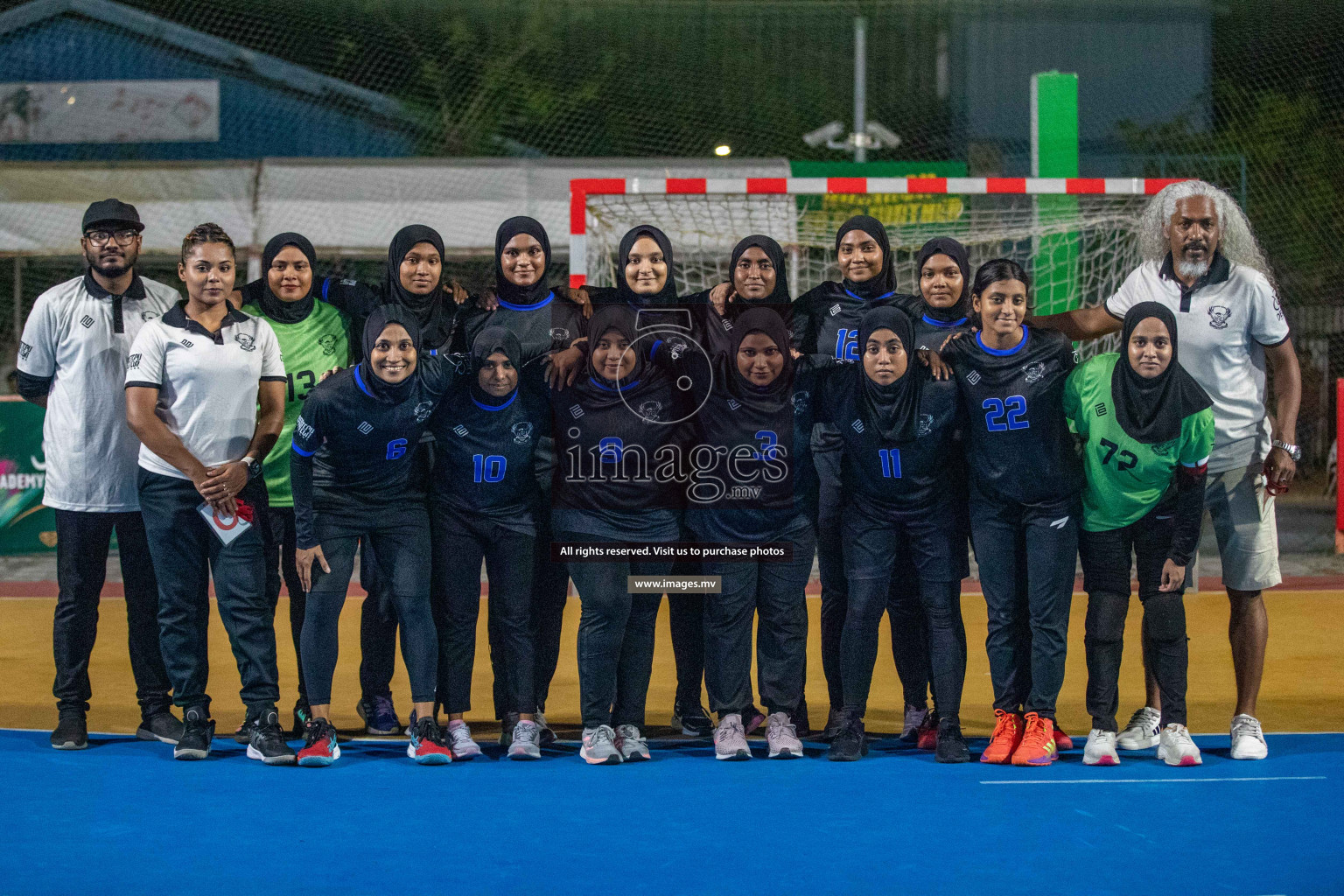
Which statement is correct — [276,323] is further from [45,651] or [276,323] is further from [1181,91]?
[1181,91]

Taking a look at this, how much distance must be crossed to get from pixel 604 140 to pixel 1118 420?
725 inches

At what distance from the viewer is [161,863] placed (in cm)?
369

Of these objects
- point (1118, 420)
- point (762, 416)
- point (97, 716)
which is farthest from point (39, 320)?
point (1118, 420)

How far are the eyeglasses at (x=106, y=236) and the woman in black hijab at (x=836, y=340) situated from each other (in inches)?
102

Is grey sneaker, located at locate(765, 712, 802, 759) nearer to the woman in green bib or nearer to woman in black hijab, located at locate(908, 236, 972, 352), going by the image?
the woman in green bib

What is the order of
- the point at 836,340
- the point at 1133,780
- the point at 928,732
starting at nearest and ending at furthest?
the point at 1133,780 < the point at 928,732 < the point at 836,340

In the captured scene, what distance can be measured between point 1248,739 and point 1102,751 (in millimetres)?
580

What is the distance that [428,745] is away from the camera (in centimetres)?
479

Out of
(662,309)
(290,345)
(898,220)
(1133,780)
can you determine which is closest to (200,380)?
(290,345)

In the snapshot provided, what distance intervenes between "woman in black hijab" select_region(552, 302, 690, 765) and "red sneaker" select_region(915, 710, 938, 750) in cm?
106

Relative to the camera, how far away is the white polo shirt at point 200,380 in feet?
16.1

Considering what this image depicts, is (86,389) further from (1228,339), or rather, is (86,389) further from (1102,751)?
(1228,339)

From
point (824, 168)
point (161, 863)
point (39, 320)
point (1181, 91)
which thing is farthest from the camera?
point (1181, 91)

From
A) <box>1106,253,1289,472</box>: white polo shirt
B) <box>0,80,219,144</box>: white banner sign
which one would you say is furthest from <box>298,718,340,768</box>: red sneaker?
<box>0,80,219,144</box>: white banner sign
